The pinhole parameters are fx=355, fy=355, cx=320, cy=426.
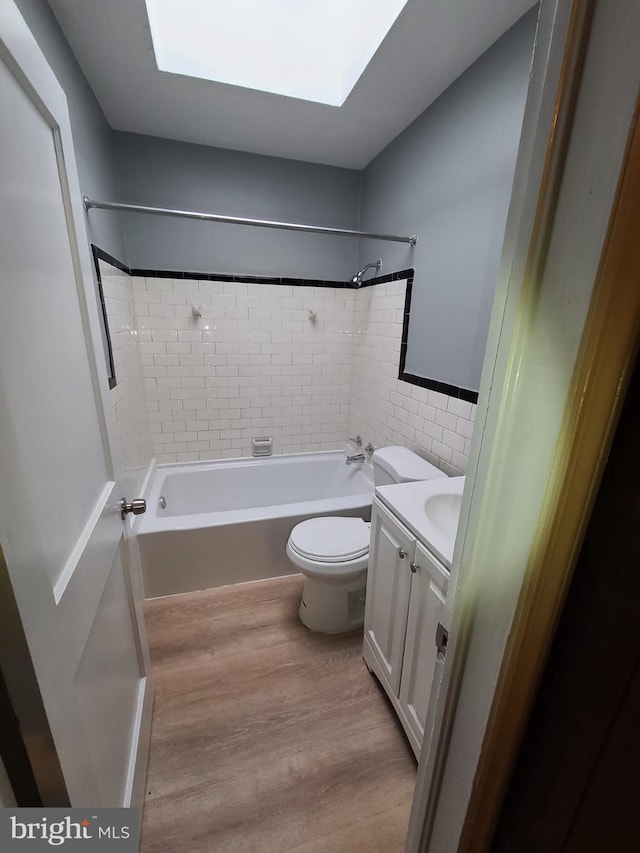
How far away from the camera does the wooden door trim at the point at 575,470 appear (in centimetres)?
34

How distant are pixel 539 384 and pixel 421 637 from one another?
1051mm

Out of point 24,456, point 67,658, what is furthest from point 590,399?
point 67,658

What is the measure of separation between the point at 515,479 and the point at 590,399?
5.1 inches

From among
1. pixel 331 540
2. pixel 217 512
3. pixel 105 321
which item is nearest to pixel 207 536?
pixel 217 512

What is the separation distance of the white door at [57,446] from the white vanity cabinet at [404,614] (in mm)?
891

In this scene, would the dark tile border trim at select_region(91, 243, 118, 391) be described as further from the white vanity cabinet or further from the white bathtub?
the white vanity cabinet

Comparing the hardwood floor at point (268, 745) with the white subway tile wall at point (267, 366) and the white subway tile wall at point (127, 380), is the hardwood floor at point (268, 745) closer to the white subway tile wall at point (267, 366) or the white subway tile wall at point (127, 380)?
the white subway tile wall at point (127, 380)

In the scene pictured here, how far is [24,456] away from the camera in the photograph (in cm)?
56

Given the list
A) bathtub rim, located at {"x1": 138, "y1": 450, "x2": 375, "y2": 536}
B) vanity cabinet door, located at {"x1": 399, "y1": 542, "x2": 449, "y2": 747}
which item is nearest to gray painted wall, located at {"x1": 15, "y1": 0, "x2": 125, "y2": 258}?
bathtub rim, located at {"x1": 138, "y1": 450, "x2": 375, "y2": 536}

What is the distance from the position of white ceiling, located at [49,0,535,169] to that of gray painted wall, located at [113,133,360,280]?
0.08 m

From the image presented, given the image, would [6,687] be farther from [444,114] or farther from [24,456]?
[444,114]

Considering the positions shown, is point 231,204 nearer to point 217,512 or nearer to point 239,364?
point 239,364

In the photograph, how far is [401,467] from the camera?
1824 mm

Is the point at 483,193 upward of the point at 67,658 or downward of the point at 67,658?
upward
